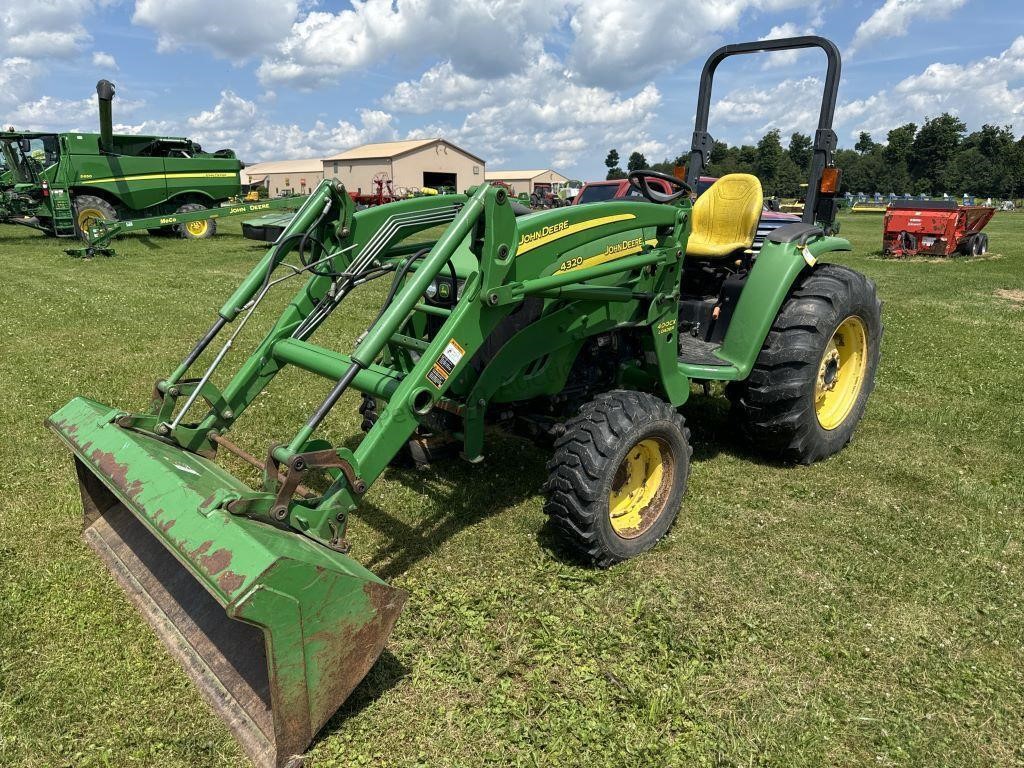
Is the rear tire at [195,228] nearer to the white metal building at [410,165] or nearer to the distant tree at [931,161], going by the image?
the white metal building at [410,165]

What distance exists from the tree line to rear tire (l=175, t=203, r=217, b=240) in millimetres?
43874

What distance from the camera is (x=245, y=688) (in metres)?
2.64

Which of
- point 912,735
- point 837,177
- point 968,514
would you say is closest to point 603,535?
point 912,735

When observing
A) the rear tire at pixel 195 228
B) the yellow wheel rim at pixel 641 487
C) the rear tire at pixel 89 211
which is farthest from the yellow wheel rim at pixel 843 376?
the rear tire at pixel 195 228

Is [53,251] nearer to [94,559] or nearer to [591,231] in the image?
[94,559]

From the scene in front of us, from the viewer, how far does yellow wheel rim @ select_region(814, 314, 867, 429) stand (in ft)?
16.4

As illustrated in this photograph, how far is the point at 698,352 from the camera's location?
4.53 meters

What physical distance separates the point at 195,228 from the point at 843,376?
18.2 metres

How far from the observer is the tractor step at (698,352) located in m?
4.31

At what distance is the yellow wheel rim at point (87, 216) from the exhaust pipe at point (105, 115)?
4.65 feet

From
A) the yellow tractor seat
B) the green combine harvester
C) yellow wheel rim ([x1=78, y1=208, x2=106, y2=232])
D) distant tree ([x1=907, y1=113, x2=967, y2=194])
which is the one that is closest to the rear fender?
the green combine harvester

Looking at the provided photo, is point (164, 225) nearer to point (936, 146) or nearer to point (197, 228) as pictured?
point (197, 228)

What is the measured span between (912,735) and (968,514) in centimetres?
206

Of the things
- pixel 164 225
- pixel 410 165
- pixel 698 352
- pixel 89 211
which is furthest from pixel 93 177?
pixel 410 165
